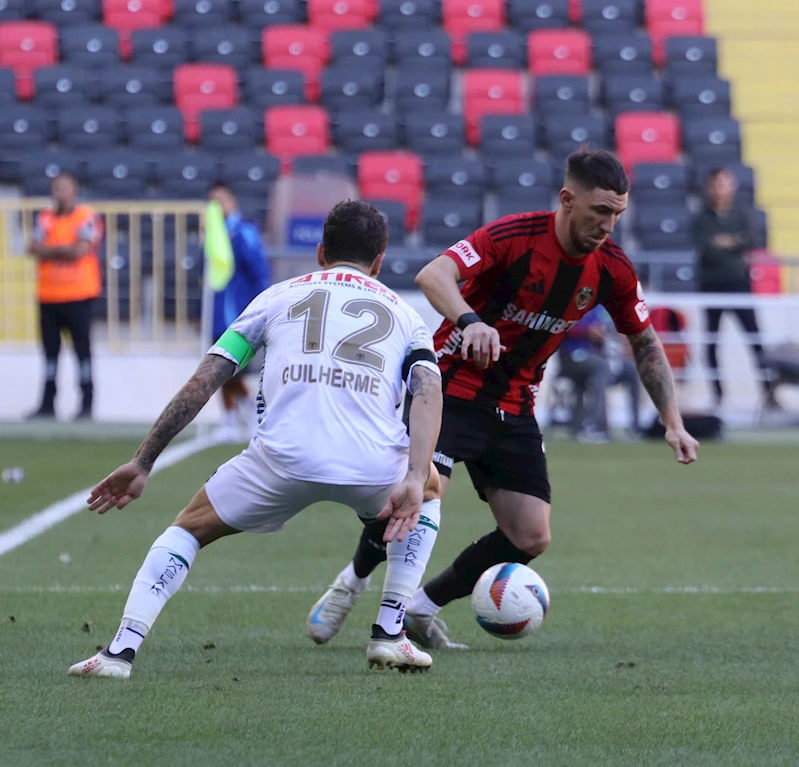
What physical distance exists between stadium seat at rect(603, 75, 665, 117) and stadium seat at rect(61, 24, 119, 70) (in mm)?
6859

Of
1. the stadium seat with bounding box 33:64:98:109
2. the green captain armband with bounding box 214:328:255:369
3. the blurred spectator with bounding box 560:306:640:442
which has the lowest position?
the blurred spectator with bounding box 560:306:640:442

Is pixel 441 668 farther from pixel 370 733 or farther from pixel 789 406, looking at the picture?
pixel 789 406

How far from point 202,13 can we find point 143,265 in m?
7.65

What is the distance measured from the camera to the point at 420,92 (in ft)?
70.9

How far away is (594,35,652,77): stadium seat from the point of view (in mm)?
22281

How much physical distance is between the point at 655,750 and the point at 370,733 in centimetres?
69

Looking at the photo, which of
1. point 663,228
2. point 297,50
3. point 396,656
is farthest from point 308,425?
point 297,50

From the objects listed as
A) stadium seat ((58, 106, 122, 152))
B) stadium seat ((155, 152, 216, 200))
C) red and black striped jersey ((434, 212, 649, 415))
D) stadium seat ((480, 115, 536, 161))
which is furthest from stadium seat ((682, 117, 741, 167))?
red and black striped jersey ((434, 212, 649, 415))

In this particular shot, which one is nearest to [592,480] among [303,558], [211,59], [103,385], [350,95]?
[303,558]

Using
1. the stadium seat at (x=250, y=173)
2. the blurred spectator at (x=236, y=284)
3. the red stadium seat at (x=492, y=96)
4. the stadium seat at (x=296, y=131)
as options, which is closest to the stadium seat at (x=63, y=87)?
the stadium seat at (x=296, y=131)

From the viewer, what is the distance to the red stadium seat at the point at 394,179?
20.1 m

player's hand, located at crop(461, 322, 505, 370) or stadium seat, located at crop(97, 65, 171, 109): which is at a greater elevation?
stadium seat, located at crop(97, 65, 171, 109)

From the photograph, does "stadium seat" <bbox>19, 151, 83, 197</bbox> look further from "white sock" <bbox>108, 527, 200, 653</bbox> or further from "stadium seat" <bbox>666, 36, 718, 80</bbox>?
"white sock" <bbox>108, 527, 200, 653</bbox>

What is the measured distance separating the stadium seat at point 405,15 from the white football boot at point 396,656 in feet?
61.3
